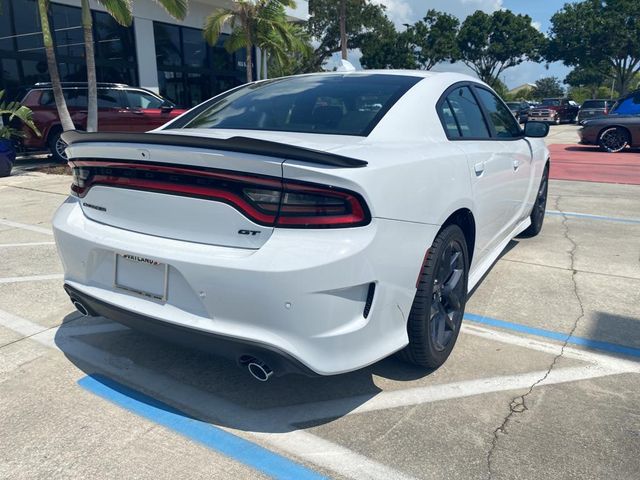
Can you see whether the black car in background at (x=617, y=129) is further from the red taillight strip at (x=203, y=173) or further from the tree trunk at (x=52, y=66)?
the red taillight strip at (x=203, y=173)

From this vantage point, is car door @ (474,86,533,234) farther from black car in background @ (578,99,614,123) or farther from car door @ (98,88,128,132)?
black car in background @ (578,99,614,123)

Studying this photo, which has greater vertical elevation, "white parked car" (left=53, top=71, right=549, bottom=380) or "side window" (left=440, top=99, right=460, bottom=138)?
"side window" (left=440, top=99, right=460, bottom=138)

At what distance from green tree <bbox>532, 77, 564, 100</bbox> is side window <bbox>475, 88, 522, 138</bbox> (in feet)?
288

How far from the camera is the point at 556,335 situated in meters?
3.42

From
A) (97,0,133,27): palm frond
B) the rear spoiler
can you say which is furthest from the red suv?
the rear spoiler

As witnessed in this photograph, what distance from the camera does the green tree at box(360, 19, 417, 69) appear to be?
37.8m

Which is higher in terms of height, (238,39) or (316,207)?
(238,39)

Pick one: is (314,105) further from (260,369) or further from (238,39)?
(238,39)

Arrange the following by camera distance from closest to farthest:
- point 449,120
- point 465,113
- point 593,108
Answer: point 449,120
point 465,113
point 593,108

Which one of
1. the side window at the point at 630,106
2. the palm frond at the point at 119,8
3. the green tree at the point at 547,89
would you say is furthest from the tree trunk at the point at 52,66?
the green tree at the point at 547,89

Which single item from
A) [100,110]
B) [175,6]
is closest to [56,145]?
[100,110]

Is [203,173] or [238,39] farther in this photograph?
[238,39]

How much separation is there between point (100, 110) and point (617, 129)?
13.1m

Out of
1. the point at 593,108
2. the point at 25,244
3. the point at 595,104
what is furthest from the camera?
the point at 595,104
